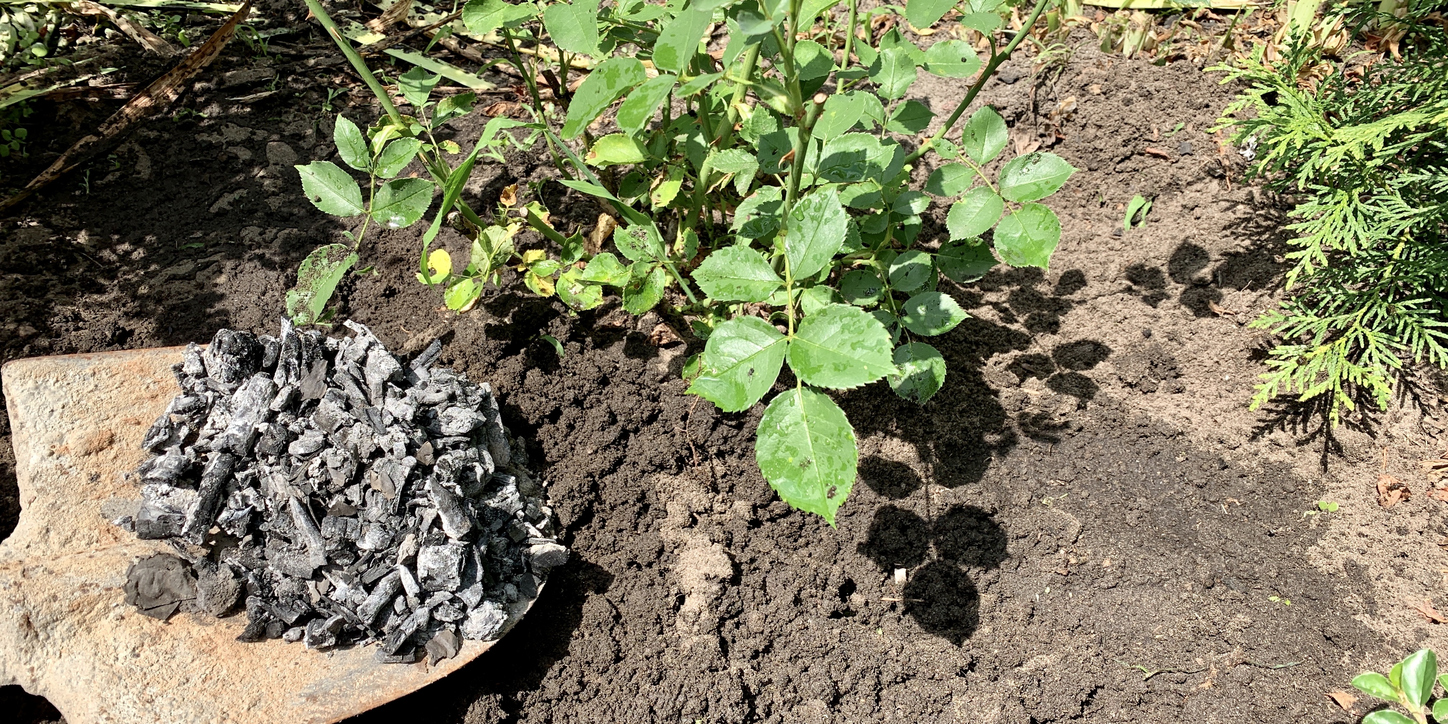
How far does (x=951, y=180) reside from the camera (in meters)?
1.53

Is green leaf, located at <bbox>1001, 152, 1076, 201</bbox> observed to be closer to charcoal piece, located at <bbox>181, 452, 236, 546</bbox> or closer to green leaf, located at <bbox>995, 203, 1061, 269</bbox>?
green leaf, located at <bbox>995, 203, 1061, 269</bbox>

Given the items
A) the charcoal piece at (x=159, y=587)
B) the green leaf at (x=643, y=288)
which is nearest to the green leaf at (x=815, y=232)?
the green leaf at (x=643, y=288)

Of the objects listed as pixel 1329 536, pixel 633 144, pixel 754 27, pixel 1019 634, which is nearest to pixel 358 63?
pixel 633 144

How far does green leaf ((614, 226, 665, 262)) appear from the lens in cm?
167

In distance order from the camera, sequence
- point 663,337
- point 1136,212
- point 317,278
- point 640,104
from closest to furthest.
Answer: point 640,104
point 317,278
point 663,337
point 1136,212

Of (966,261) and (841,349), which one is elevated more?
(841,349)

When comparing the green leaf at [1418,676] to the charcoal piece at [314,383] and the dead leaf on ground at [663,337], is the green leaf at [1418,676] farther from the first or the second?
the charcoal piece at [314,383]

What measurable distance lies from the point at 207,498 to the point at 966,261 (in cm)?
169

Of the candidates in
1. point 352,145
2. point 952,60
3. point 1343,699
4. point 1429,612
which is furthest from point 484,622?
point 1429,612

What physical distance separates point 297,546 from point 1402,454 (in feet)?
8.20

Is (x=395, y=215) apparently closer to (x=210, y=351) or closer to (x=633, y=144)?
(x=633, y=144)

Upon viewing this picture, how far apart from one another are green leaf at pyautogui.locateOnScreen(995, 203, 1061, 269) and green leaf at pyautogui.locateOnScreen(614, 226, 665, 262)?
658mm

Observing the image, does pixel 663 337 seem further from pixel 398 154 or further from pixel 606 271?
pixel 398 154

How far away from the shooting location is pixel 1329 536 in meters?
1.83
